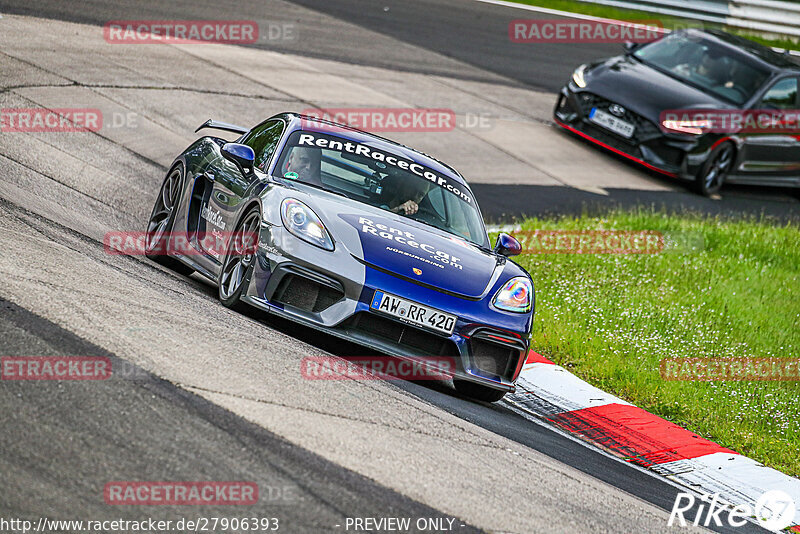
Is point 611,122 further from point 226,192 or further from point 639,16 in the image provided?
point 639,16

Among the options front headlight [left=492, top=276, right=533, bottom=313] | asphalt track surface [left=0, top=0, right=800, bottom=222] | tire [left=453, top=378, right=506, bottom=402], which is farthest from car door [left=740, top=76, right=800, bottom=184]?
tire [left=453, top=378, right=506, bottom=402]

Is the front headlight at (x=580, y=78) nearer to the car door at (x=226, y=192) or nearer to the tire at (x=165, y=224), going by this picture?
the car door at (x=226, y=192)

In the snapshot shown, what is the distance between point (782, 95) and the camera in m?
15.8

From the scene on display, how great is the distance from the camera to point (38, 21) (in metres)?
14.3

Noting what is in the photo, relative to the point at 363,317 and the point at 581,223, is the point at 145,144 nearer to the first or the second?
the point at 581,223

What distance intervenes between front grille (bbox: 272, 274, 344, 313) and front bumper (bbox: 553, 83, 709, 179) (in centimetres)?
970

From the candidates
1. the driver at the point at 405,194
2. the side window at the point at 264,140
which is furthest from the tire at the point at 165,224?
the driver at the point at 405,194

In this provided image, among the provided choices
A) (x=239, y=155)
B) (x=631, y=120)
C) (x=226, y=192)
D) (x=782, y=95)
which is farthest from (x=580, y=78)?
(x=239, y=155)

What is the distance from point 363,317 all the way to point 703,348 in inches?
141

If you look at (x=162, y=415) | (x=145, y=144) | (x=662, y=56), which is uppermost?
(x=662, y=56)

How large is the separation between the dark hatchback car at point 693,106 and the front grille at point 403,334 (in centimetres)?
939

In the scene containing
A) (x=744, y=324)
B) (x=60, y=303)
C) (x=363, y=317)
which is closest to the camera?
(x=60, y=303)

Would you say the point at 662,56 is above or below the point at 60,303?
above

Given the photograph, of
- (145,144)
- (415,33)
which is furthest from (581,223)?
(415,33)
